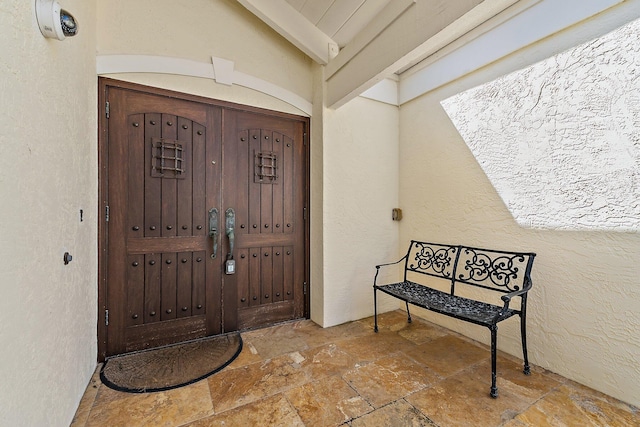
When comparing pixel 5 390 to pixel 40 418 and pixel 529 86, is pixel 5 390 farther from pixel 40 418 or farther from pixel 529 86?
pixel 529 86

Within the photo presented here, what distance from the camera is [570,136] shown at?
1.83 metres

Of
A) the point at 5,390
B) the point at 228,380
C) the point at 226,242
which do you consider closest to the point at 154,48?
the point at 226,242

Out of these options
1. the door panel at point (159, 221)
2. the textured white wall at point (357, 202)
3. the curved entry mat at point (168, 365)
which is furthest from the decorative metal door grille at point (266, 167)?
the curved entry mat at point (168, 365)

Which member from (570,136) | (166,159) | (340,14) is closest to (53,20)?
(166,159)

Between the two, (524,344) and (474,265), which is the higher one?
(474,265)

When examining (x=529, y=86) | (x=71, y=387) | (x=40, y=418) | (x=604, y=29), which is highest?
(x=604, y=29)

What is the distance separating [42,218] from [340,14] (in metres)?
2.47

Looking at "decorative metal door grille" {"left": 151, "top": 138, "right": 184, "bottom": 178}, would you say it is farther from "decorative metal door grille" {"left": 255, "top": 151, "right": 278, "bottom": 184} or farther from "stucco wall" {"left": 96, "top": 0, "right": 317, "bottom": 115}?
"decorative metal door grille" {"left": 255, "top": 151, "right": 278, "bottom": 184}

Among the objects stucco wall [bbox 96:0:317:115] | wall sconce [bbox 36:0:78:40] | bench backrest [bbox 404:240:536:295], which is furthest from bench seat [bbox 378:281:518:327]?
wall sconce [bbox 36:0:78:40]

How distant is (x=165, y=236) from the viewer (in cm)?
219

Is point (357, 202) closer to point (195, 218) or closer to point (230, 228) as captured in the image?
point (230, 228)

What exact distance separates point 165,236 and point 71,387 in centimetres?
107

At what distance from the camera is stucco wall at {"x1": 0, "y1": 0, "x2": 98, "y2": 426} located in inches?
35.2

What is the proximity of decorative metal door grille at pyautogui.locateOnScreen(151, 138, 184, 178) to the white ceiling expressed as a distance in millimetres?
1638
